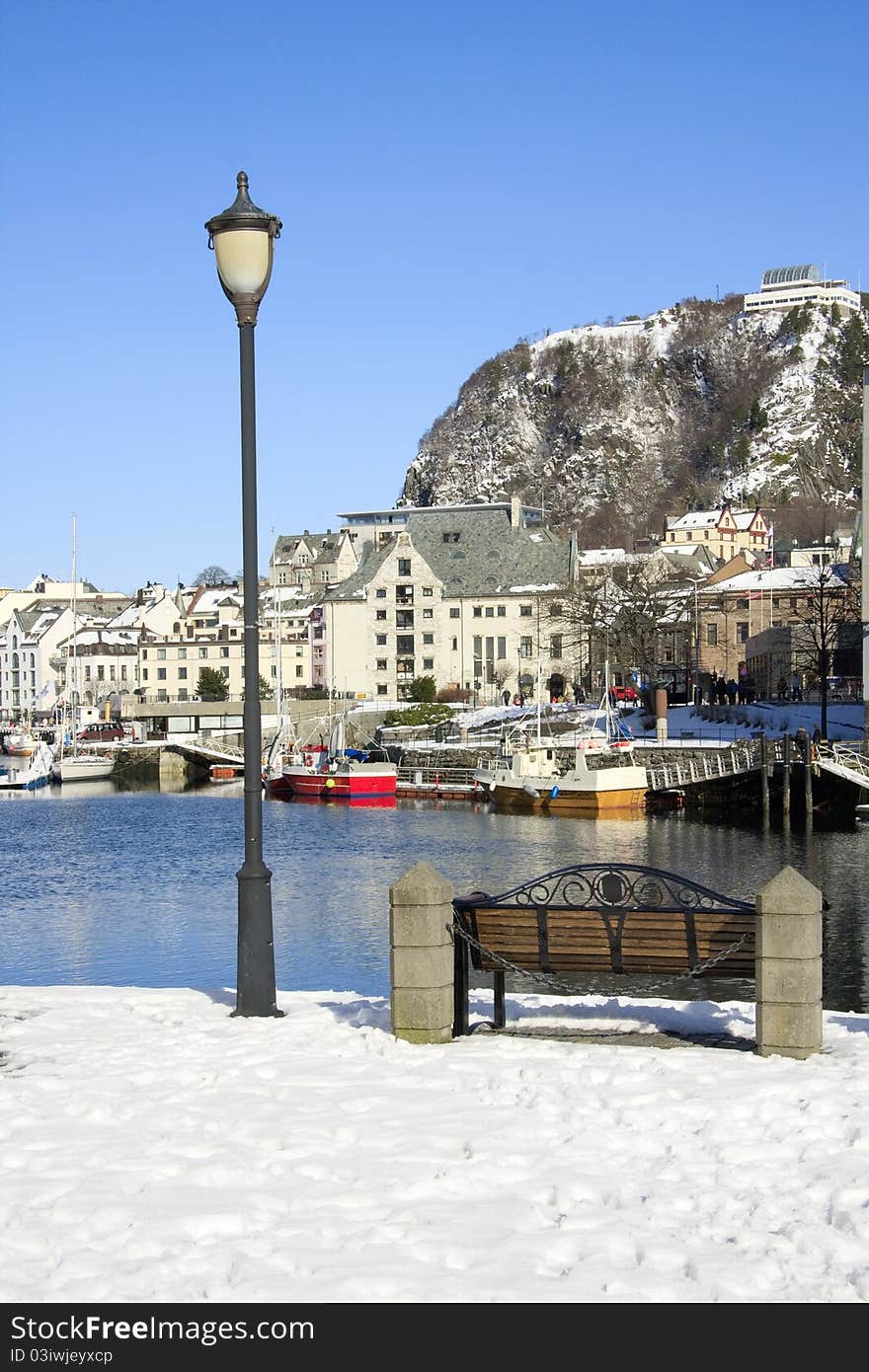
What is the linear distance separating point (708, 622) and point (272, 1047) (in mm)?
108079

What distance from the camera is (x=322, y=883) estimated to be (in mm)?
43719

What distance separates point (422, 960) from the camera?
12.8m

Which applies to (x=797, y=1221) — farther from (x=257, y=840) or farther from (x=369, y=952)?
(x=369, y=952)

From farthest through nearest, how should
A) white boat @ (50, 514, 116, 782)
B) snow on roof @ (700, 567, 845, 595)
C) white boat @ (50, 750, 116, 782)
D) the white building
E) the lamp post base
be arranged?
the white building, snow on roof @ (700, 567, 845, 595), white boat @ (50, 514, 116, 782), white boat @ (50, 750, 116, 782), the lamp post base

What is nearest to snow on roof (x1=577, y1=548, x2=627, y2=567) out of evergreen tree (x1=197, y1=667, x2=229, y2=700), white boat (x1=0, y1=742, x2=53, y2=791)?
evergreen tree (x1=197, y1=667, x2=229, y2=700)

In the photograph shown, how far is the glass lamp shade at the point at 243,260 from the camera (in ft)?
48.9

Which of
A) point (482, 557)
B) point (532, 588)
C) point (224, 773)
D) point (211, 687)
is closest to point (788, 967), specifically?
point (224, 773)

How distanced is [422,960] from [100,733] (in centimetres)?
11977

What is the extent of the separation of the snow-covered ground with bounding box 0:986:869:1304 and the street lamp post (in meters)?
0.57

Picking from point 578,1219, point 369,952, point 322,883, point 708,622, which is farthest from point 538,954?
point 708,622

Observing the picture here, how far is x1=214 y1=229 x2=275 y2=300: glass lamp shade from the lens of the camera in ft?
48.9

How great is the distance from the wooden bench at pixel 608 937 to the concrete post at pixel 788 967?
0.39m

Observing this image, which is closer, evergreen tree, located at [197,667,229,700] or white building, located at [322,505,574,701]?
white building, located at [322,505,574,701]

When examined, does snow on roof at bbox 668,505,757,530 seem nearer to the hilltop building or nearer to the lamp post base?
the hilltop building
